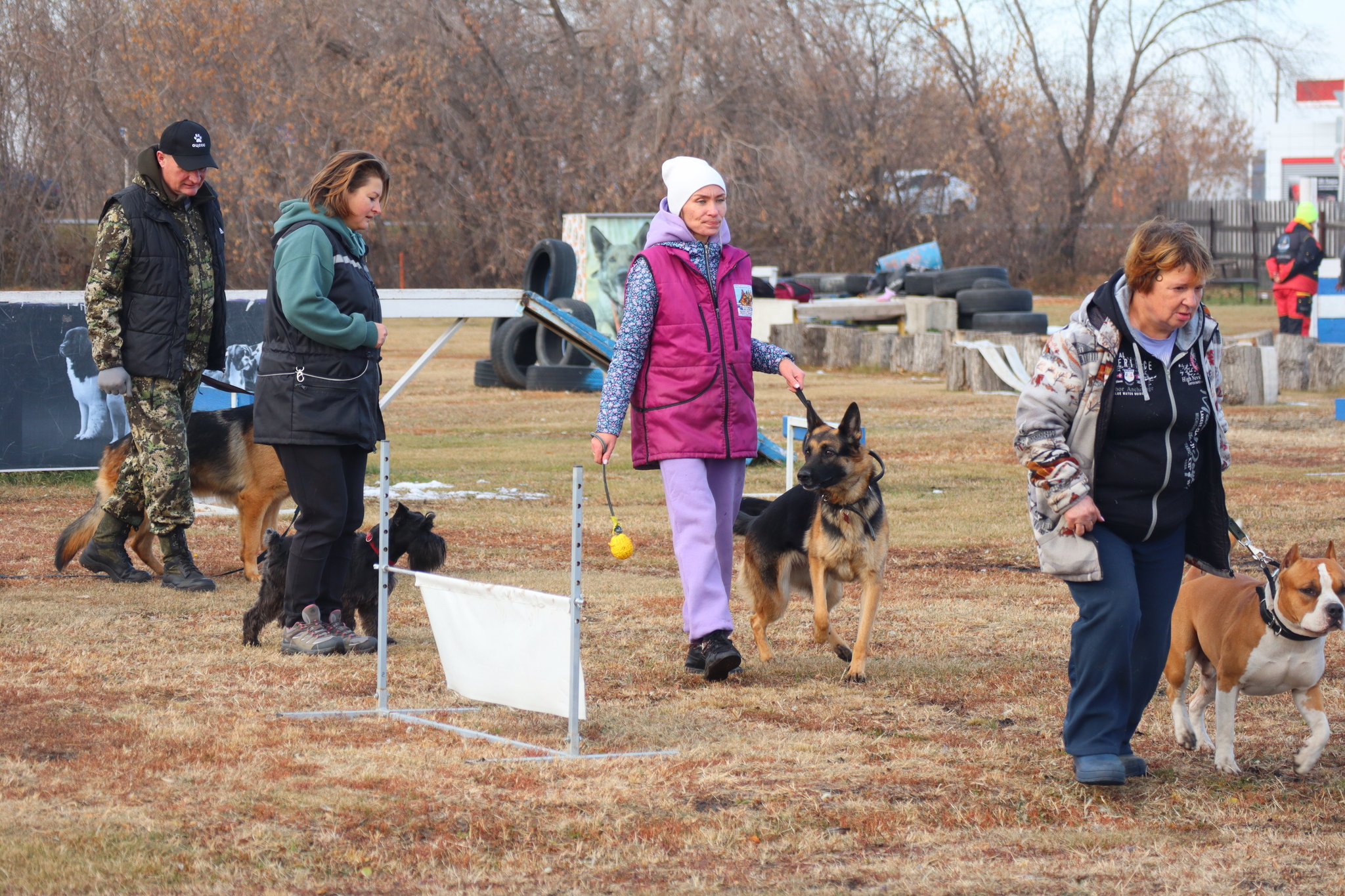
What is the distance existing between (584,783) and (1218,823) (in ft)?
5.61

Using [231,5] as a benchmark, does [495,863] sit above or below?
below

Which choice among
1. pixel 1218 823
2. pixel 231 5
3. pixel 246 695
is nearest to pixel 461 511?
pixel 246 695

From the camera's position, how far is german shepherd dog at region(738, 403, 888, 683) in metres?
5.68

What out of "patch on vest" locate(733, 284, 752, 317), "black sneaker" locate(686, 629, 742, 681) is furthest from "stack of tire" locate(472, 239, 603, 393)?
"black sneaker" locate(686, 629, 742, 681)

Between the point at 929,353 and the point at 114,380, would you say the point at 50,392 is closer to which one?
the point at 114,380

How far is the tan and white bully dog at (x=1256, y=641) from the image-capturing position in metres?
4.16

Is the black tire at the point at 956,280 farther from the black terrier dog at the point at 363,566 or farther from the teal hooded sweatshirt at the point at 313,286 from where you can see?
the teal hooded sweatshirt at the point at 313,286

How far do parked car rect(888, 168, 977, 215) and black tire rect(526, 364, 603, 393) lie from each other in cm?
1962

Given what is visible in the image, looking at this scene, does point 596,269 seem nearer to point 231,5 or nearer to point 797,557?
point 231,5

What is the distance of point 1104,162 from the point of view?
3984 centimetres

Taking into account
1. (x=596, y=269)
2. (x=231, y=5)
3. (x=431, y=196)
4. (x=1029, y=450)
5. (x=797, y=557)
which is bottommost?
(x=797, y=557)

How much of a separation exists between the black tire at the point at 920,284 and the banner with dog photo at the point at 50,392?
17.0 meters

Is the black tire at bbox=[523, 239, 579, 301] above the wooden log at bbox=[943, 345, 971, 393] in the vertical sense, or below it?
above

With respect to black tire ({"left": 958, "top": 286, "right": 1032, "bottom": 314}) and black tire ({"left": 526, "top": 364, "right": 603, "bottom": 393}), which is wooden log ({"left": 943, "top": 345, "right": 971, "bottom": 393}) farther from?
black tire ({"left": 958, "top": 286, "right": 1032, "bottom": 314})
